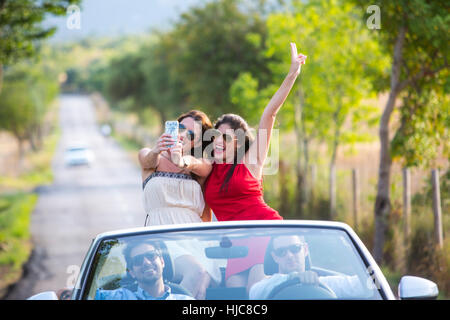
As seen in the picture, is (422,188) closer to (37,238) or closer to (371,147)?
(371,147)

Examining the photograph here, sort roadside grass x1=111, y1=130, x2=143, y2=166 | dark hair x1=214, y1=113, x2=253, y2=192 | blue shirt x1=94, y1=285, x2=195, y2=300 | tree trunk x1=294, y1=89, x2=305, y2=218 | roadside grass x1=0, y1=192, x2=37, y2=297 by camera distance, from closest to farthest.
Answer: blue shirt x1=94, y1=285, x2=195, y2=300 → dark hair x1=214, y1=113, x2=253, y2=192 → roadside grass x1=0, y1=192, x2=37, y2=297 → tree trunk x1=294, y1=89, x2=305, y2=218 → roadside grass x1=111, y1=130, x2=143, y2=166

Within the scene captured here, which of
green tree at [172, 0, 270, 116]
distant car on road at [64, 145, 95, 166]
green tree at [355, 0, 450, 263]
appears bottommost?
distant car on road at [64, 145, 95, 166]

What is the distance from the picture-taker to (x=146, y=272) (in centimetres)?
342

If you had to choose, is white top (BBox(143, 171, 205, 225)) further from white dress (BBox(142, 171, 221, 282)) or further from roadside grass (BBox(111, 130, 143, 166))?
roadside grass (BBox(111, 130, 143, 166))

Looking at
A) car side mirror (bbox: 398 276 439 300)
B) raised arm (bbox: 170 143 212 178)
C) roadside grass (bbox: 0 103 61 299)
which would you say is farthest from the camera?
roadside grass (bbox: 0 103 61 299)

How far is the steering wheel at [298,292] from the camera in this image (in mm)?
3234

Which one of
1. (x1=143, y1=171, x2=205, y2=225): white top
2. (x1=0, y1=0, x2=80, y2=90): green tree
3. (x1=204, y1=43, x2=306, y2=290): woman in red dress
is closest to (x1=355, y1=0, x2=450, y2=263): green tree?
(x1=204, y1=43, x2=306, y2=290): woman in red dress

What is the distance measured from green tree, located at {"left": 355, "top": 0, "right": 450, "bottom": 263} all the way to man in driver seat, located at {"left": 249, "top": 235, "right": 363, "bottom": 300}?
5.15m

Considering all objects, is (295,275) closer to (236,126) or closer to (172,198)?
(172,198)

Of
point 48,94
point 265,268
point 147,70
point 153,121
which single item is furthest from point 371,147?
point 48,94

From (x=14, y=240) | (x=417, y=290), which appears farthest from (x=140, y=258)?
(x=14, y=240)

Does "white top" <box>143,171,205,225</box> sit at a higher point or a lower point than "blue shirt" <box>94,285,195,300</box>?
higher

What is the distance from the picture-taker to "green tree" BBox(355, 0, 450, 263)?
8.05 m

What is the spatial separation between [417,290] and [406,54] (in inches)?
267
